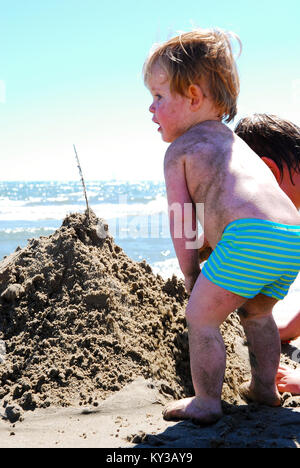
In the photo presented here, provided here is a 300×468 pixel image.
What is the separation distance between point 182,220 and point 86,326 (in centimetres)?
74

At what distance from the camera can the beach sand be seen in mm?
1739

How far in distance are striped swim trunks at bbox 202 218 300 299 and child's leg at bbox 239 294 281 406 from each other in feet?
0.69

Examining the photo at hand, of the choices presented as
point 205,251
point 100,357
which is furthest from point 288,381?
point 100,357

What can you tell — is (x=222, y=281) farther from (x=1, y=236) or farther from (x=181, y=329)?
(x=1, y=236)

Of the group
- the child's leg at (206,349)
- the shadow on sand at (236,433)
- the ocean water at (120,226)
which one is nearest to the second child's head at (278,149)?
the child's leg at (206,349)

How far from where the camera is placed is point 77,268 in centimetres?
249

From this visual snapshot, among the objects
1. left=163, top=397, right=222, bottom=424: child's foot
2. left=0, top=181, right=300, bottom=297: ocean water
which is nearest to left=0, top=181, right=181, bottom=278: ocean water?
left=0, top=181, right=300, bottom=297: ocean water

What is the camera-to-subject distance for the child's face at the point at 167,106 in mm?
2094

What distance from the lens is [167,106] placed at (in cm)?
211

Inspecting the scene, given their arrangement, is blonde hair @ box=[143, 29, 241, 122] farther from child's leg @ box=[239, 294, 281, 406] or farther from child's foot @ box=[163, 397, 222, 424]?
child's foot @ box=[163, 397, 222, 424]

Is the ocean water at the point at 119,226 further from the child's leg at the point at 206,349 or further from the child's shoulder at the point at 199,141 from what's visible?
the child's leg at the point at 206,349

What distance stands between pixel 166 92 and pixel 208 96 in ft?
0.62
